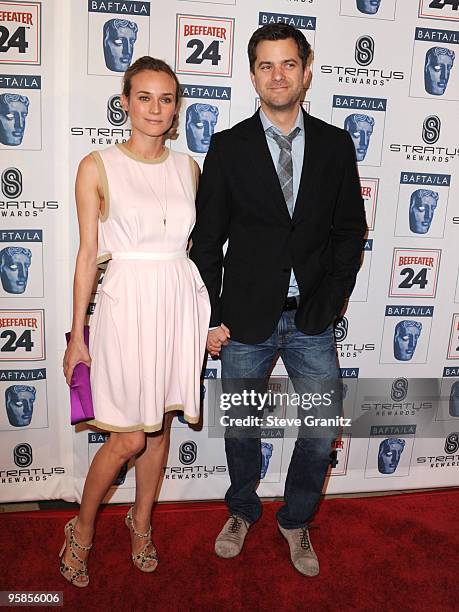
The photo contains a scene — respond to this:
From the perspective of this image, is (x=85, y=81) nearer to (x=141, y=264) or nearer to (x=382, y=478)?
(x=141, y=264)

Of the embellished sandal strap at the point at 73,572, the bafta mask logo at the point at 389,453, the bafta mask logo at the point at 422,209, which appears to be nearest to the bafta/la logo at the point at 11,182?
the embellished sandal strap at the point at 73,572

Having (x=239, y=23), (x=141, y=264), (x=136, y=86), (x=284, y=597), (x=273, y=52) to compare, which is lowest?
(x=284, y=597)

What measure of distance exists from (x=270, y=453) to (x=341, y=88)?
1.86 meters

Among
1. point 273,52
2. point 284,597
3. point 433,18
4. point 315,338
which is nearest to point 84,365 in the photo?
point 315,338

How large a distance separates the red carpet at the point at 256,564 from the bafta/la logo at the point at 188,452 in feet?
0.72

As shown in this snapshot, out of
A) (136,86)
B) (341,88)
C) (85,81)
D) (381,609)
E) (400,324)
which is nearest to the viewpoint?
(136,86)

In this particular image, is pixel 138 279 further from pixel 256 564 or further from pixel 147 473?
pixel 256 564

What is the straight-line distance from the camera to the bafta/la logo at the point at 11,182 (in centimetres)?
257

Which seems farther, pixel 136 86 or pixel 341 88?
pixel 341 88

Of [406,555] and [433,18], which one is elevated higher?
[433,18]

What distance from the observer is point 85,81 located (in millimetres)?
2490

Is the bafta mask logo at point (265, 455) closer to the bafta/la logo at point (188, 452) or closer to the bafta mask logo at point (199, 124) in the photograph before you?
the bafta/la logo at point (188, 452)

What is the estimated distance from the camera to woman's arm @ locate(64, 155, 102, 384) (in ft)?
6.69

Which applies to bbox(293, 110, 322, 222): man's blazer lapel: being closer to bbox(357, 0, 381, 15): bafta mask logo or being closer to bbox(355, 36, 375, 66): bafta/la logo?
bbox(355, 36, 375, 66): bafta/la logo
